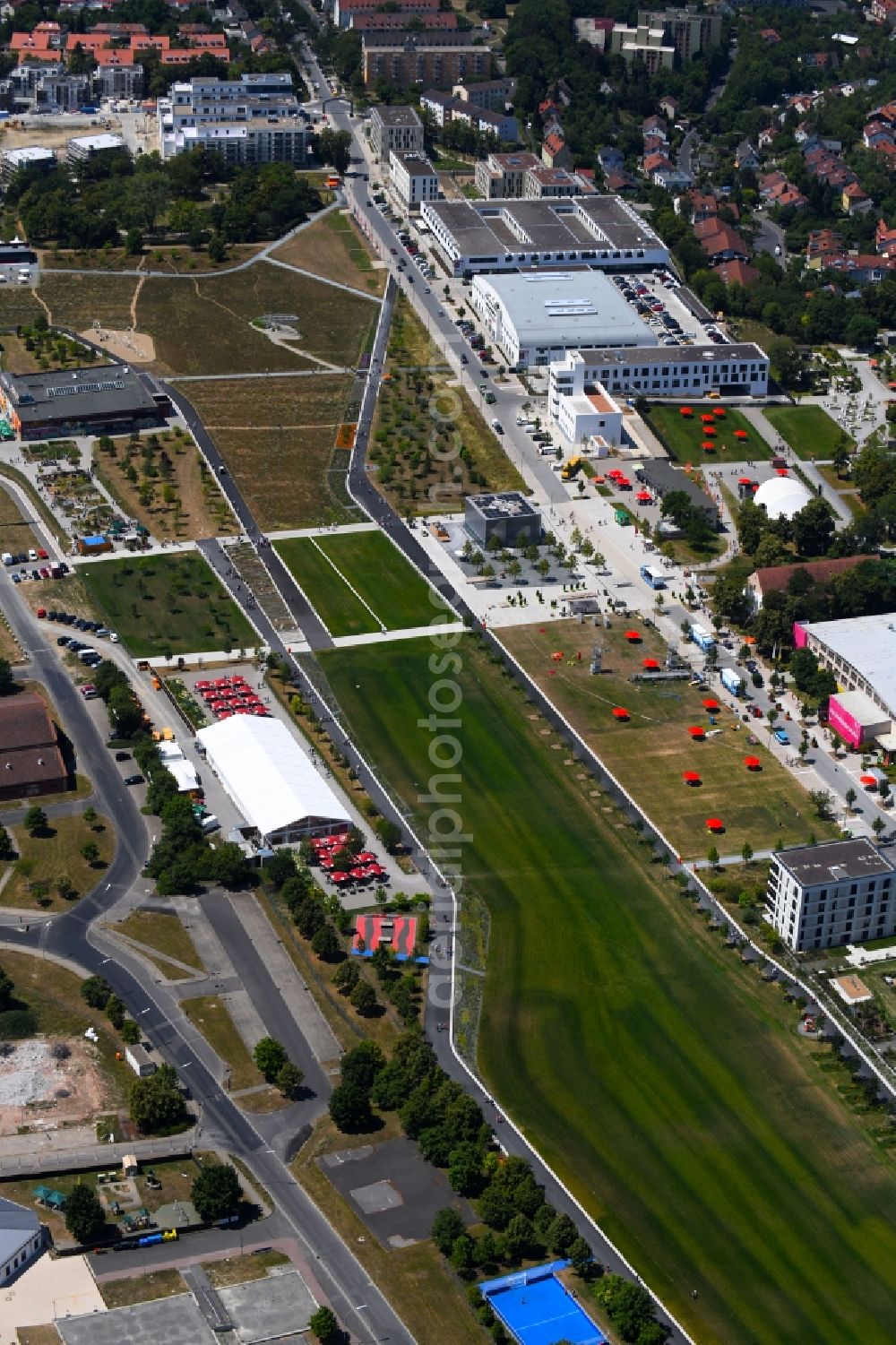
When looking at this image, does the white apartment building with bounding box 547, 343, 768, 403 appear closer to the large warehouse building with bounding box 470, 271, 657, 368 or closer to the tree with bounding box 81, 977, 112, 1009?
the large warehouse building with bounding box 470, 271, 657, 368

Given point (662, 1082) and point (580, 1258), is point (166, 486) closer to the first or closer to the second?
point (662, 1082)

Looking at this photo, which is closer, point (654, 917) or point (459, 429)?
point (654, 917)

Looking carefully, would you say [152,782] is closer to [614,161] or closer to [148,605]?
[148,605]

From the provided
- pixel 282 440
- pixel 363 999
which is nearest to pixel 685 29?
pixel 282 440

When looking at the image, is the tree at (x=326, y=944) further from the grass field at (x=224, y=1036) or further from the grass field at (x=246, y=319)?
the grass field at (x=246, y=319)

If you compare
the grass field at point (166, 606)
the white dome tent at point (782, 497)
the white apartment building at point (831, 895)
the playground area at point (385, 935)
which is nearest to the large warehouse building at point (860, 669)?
the white dome tent at point (782, 497)

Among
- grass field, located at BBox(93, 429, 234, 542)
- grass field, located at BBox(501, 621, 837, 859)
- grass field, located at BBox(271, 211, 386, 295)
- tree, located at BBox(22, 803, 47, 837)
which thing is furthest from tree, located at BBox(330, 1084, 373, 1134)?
grass field, located at BBox(271, 211, 386, 295)

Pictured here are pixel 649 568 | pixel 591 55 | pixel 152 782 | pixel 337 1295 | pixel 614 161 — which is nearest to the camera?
pixel 337 1295

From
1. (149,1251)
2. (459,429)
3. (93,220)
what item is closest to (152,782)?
(149,1251)
